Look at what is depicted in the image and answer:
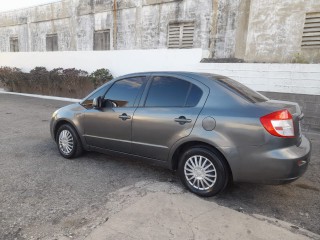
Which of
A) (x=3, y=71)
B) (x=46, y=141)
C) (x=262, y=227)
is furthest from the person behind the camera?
(x=3, y=71)

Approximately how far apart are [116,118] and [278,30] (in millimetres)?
7138

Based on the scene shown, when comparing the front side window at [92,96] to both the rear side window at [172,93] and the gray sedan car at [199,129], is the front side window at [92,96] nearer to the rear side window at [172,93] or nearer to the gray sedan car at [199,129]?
the gray sedan car at [199,129]

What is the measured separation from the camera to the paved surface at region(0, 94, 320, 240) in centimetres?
288

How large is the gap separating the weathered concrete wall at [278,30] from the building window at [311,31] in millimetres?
119

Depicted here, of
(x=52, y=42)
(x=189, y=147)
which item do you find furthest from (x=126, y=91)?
(x=52, y=42)

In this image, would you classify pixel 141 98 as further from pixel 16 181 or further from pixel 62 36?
pixel 62 36

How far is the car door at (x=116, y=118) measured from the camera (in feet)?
13.4

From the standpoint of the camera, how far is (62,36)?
15711 millimetres

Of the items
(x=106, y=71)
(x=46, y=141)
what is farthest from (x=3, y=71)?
(x=46, y=141)

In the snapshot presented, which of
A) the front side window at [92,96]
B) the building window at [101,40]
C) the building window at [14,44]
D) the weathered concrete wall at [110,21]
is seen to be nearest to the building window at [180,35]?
the weathered concrete wall at [110,21]

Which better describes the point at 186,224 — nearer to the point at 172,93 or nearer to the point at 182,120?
the point at 182,120

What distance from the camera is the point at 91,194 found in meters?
3.51

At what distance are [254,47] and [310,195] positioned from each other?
6826mm

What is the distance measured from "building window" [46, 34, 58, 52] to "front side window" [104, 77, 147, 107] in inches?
535
